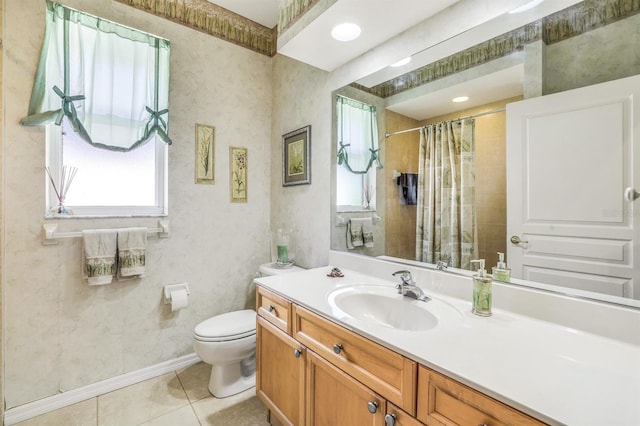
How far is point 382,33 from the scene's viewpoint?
152 centimetres

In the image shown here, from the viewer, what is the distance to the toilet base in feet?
5.98

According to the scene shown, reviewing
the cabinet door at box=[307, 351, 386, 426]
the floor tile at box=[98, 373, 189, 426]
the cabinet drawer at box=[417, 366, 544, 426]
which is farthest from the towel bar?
the cabinet drawer at box=[417, 366, 544, 426]

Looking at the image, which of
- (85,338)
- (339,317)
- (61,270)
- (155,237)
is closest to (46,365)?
(85,338)

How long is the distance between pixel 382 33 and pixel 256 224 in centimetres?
175

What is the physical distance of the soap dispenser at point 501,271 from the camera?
1.14 meters

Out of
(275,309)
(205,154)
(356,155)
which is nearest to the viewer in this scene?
(275,309)

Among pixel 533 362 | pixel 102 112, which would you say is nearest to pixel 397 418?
pixel 533 362

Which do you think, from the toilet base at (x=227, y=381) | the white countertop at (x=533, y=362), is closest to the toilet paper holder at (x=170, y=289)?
the toilet base at (x=227, y=381)

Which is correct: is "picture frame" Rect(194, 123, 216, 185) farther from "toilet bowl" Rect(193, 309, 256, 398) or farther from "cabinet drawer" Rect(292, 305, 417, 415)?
"cabinet drawer" Rect(292, 305, 417, 415)

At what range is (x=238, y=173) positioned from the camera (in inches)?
95.4

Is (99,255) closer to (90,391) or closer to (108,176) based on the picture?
(108,176)

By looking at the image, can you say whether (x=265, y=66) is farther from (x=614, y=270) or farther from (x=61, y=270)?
(x=614, y=270)

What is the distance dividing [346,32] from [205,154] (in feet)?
4.53

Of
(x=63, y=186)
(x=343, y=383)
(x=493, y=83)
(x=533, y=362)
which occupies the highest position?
(x=493, y=83)
